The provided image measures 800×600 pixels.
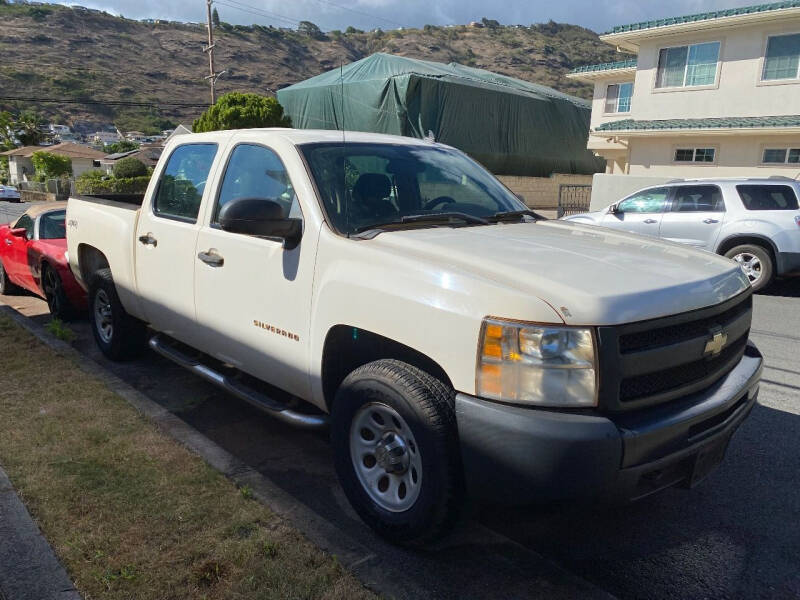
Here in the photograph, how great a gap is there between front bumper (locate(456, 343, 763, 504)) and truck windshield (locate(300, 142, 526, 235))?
1.34 meters

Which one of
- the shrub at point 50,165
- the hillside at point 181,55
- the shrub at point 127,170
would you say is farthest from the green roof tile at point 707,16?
the hillside at point 181,55

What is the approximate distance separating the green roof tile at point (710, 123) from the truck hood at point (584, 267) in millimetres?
18888

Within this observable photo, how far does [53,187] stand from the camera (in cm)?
4278

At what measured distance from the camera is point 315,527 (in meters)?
3.04

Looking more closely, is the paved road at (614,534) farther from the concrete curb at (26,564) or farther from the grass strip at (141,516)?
the concrete curb at (26,564)

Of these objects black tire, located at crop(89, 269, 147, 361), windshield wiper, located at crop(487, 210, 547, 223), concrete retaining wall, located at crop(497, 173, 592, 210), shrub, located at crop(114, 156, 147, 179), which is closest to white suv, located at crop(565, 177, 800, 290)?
windshield wiper, located at crop(487, 210, 547, 223)

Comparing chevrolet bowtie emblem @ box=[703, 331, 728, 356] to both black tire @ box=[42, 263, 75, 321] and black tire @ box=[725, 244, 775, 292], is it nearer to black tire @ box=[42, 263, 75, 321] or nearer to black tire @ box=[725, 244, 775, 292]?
black tire @ box=[42, 263, 75, 321]

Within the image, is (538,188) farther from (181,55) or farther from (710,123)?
(181,55)

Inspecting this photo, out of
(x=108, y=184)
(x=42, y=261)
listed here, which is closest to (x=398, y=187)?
(x=42, y=261)

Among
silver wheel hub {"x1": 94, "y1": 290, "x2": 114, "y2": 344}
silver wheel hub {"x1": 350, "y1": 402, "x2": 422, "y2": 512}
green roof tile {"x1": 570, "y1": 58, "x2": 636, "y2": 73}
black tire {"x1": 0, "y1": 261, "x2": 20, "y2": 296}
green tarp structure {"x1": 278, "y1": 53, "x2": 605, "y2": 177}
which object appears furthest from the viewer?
green tarp structure {"x1": 278, "y1": 53, "x2": 605, "y2": 177}

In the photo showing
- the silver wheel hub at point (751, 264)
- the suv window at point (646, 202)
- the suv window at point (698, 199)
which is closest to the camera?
the silver wheel hub at point (751, 264)

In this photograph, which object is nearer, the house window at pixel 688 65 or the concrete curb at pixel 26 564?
the concrete curb at pixel 26 564

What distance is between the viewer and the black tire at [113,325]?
5367mm

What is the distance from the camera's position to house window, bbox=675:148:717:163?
71.5 feet
